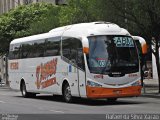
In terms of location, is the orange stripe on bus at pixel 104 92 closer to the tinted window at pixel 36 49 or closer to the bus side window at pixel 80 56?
the bus side window at pixel 80 56

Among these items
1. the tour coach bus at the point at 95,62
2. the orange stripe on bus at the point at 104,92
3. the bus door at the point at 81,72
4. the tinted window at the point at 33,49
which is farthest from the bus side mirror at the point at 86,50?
the tinted window at the point at 33,49

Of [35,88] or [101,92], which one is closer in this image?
[101,92]

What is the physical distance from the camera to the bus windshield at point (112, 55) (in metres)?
21.9

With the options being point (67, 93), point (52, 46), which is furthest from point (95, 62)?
point (52, 46)

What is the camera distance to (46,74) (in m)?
26.7

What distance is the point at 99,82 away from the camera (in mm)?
21812

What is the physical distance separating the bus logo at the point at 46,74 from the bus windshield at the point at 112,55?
355cm

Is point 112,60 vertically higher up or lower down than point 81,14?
lower down

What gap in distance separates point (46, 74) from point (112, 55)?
5678 mm

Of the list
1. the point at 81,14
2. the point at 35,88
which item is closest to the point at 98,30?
the point at 35,88

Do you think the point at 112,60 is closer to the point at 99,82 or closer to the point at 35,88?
the point at 99,82

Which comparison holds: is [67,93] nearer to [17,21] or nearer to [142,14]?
[142,14]

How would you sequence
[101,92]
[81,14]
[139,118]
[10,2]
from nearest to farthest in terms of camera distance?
[139,118]
[101,92]
[81,14]
[10,2]

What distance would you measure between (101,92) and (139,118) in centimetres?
636
